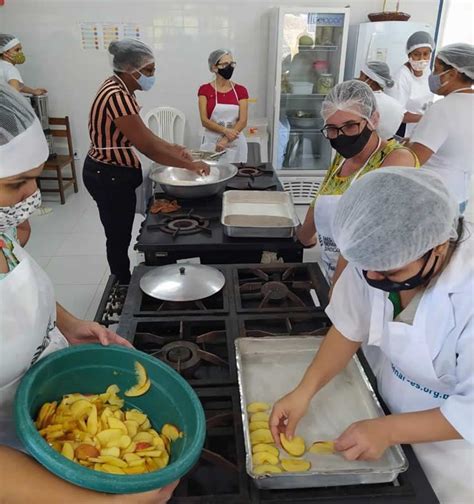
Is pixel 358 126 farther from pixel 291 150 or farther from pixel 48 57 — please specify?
pixel 48 57

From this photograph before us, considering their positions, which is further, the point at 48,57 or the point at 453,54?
the point at 48,57

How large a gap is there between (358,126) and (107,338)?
111 centimetres

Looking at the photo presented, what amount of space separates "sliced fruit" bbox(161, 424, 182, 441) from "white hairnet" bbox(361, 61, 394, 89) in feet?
9.43

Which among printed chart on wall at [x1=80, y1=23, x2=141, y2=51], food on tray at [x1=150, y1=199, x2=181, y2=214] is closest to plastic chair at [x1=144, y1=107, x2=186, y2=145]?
printed chart on wall at [x1=80, y1=23, x2=141, y2=51]

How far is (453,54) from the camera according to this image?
217cm

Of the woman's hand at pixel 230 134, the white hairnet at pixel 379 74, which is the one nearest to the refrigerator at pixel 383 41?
the white hairnet at pixel 379 74

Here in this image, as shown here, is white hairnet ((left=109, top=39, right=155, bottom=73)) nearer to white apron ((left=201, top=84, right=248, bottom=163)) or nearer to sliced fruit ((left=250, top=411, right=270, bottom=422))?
white apron ((left=201, top=84, right=248, bottom=163))

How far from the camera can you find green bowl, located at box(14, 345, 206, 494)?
2.02ft

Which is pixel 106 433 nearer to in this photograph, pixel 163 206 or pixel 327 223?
pixel 327 223

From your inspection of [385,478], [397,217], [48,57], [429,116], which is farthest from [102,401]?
[48,57]

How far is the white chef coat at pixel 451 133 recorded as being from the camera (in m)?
2.02

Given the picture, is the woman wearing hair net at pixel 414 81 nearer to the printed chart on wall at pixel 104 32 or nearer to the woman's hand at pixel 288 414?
the printed chart on wall at pixel 104 32

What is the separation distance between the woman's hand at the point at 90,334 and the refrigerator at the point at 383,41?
146 inches

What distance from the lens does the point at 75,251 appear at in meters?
3.42
